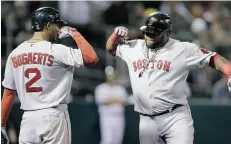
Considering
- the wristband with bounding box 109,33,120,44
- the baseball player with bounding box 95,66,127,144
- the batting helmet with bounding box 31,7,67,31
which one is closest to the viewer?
the batting helmet with bounding box 31,7,67,31

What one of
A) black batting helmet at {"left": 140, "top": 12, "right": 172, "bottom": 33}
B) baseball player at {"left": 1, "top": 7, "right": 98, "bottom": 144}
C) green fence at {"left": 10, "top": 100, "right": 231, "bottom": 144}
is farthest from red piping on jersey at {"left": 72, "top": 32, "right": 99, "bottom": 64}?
green fence at {"left": 10, "top": 100, "right": 231, "bottom": 144}

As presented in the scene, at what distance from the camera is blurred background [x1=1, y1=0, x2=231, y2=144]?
41.2 ft

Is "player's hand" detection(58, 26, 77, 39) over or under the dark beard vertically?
over

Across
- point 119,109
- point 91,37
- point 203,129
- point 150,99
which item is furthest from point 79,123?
point 150,99

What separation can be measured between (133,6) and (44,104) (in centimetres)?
771

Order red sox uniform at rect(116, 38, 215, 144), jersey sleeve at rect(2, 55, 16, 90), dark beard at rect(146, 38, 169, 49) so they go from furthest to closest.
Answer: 1. dark beard at rect(146, 38, 169, 49)
2. red sox uniform at rect(116, 38, 215, 144)
3. jersey sleeve at rect(2, 55, 16, 90)

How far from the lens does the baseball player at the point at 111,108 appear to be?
11445 millimetres

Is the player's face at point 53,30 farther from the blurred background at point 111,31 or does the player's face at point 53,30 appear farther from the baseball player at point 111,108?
the baseball player at point 111,108

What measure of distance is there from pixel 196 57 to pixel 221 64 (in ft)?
0.88

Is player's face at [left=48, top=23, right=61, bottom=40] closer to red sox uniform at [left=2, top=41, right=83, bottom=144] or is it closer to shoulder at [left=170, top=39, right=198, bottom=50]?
red sox uniform at [left=2, top=41, right=83, bottom=144]

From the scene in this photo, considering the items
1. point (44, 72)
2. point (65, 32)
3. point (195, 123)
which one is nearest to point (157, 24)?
point (65, 32)

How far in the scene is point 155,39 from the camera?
723 cm

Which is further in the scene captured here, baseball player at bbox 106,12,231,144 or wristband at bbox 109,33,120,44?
wristband at bbox 109,33,120,44

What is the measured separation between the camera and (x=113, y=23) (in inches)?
540
